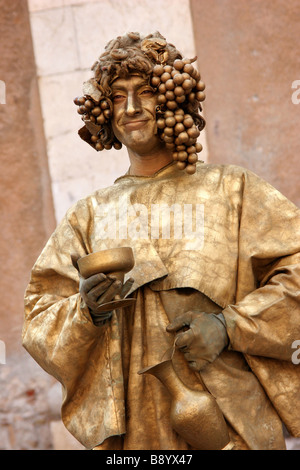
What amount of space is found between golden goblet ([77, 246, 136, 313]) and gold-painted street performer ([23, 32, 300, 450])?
0.06ft

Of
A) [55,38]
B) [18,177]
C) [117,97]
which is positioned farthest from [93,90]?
[18,177]

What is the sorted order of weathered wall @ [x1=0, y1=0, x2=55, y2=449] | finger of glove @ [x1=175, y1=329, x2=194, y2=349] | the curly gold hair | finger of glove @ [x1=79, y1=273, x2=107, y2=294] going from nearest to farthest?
finger of glove @ [x1=79, y1=273, x2=107, y2=294]
finger of glove @ [x1=175, y1=329, x2=194, y2=349]
the curly gold hair
weathered wall @ [x1=0, y1=0, x2=55, y2=449]

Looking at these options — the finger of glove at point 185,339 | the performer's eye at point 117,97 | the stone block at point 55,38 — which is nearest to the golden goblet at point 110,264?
the finger of glove at point 185,339

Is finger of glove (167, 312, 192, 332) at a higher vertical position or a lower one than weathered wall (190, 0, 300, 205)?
lower

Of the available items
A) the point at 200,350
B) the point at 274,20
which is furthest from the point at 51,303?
the point at 274,20

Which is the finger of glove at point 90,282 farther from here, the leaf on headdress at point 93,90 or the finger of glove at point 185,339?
the leaf on headdress at point 93,90

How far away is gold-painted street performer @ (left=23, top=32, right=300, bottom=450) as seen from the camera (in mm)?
3041

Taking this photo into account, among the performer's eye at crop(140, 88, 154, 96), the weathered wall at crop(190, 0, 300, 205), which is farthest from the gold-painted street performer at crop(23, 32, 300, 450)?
the weathered wall at crop(190, 0, 300, 205)

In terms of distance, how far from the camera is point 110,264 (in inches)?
114

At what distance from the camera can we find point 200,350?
119 inches

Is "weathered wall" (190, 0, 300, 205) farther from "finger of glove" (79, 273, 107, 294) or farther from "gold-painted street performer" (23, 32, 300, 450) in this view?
"finger of glove" (79, 273, 107, 294)

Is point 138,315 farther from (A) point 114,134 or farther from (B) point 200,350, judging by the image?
(A) point 114,134

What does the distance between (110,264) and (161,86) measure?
54 cm

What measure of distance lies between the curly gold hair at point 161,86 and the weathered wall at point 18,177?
4.27ft
